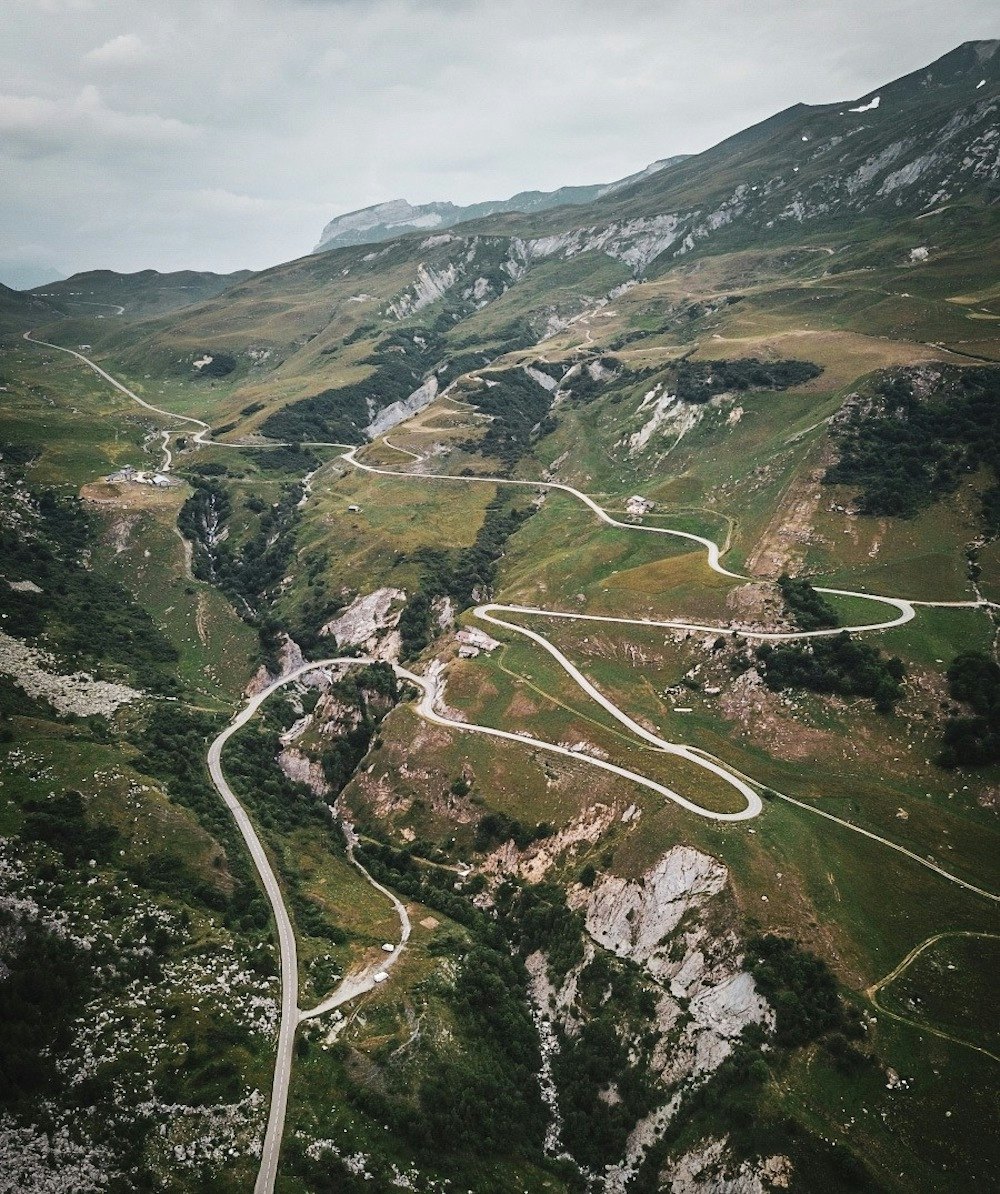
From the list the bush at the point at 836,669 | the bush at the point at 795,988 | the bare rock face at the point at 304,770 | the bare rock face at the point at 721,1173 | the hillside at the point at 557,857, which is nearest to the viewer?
the bare rock face at the point at 721,1173

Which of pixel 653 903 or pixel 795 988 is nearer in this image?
pixel 795 988

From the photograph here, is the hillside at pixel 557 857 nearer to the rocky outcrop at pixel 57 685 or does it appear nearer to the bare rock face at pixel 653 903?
the bare rock face at pixel 653 903

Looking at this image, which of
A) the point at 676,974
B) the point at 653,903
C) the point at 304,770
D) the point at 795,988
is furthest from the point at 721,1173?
the point at 304,770

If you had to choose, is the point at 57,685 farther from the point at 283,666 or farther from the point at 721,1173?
the point at 721,1173

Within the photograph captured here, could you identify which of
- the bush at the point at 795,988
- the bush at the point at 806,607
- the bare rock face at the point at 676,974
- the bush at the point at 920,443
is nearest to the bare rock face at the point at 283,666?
the bare rock face at the point at 676,974

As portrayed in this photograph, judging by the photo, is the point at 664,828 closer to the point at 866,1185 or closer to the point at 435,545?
the point at 866,1185

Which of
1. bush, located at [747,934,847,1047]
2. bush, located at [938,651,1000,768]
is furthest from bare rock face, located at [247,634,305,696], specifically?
bush, located at [938,651,1000,768]

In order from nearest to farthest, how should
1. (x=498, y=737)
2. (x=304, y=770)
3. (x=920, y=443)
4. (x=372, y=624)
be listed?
(x=498, y=737)
(x=304, y=770)
(x=920, y=443)
(x=372, y=624)

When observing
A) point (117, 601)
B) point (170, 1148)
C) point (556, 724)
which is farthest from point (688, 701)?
point (117, 601)

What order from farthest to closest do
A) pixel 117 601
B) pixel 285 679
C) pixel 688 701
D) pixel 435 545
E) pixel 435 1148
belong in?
1. pixel 435 545
2. pixel 117 601
3. pixel 285 679
4. pixel 688 701
5. pixel 435 1148
